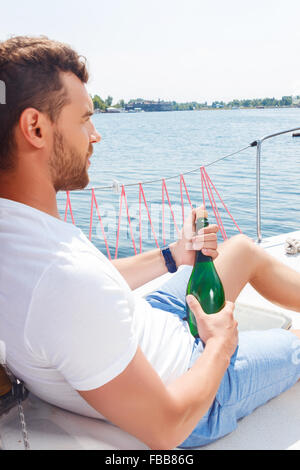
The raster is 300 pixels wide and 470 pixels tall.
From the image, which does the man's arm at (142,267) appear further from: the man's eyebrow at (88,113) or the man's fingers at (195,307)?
the man's eyebrow at (88,113)

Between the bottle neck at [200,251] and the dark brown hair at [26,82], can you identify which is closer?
the dark brown hair at [26,82]

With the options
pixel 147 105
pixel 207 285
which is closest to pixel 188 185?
pixel 207 285

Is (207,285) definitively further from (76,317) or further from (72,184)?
(76,317)

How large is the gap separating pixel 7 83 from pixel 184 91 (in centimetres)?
4585

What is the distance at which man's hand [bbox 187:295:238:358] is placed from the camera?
40.6 inches

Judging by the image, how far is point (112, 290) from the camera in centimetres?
81

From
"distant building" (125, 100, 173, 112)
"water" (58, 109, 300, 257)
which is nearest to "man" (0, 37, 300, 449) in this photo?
"water" (58, 109, 300, 257)

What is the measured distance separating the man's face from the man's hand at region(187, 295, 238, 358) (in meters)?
0.38

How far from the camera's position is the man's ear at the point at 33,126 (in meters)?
0.88

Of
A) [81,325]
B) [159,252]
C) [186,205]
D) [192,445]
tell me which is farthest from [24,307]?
[186,205]

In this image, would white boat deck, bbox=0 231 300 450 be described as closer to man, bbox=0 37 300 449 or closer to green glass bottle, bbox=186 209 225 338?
man, bbox=0 37 300 449

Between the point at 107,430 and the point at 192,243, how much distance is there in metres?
0.68

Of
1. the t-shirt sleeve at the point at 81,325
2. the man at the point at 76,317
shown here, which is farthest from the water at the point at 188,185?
the t-shirt sleeve at the point at 81,325

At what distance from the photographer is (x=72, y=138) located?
3.09 feet
